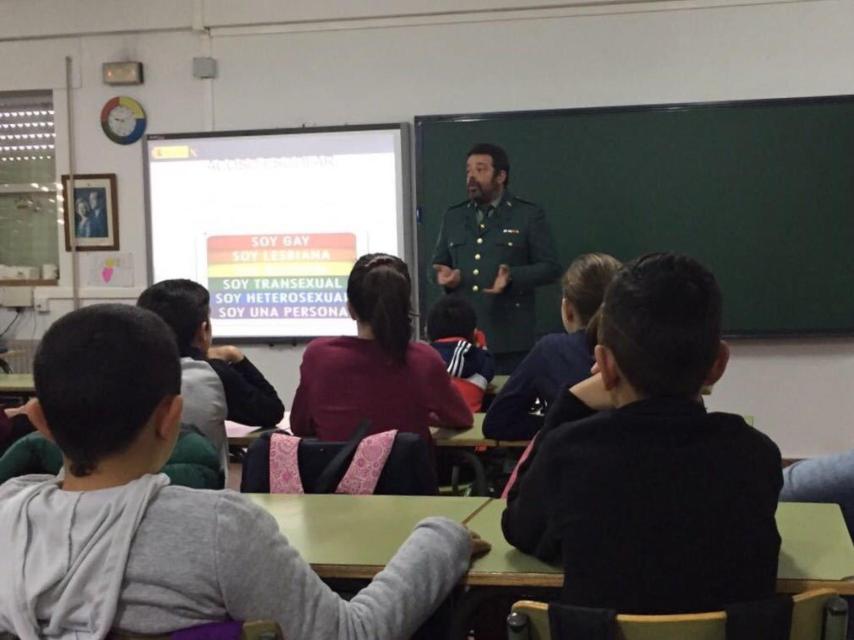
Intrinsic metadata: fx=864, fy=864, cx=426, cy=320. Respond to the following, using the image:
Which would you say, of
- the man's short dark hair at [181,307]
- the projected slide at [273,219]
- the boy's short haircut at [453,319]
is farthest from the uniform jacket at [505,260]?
the man's short dark hair at [181,307]

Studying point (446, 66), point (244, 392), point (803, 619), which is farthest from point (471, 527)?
point (446, 66)

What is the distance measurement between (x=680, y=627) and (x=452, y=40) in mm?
4341

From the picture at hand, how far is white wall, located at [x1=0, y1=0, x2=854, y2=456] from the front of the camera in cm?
471

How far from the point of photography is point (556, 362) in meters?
2.35

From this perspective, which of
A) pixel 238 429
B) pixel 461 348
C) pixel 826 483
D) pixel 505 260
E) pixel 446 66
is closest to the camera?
pixel 826 483

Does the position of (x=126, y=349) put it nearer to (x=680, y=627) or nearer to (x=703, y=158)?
(x=680, y=627)

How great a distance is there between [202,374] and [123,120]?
3538 millimetres

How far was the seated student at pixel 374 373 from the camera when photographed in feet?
7.88

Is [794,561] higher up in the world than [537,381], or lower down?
lower down

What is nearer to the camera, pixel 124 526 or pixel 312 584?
pixel 124 526

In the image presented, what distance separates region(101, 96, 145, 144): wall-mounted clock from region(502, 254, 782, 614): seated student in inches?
183

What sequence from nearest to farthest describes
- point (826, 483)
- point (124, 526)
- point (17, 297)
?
1. point (124, 526)
2. point (826, 483)
3. point (17, 297)

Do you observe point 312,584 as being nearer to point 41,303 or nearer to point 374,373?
point 374,373

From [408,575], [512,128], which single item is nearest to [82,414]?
[408,575]
